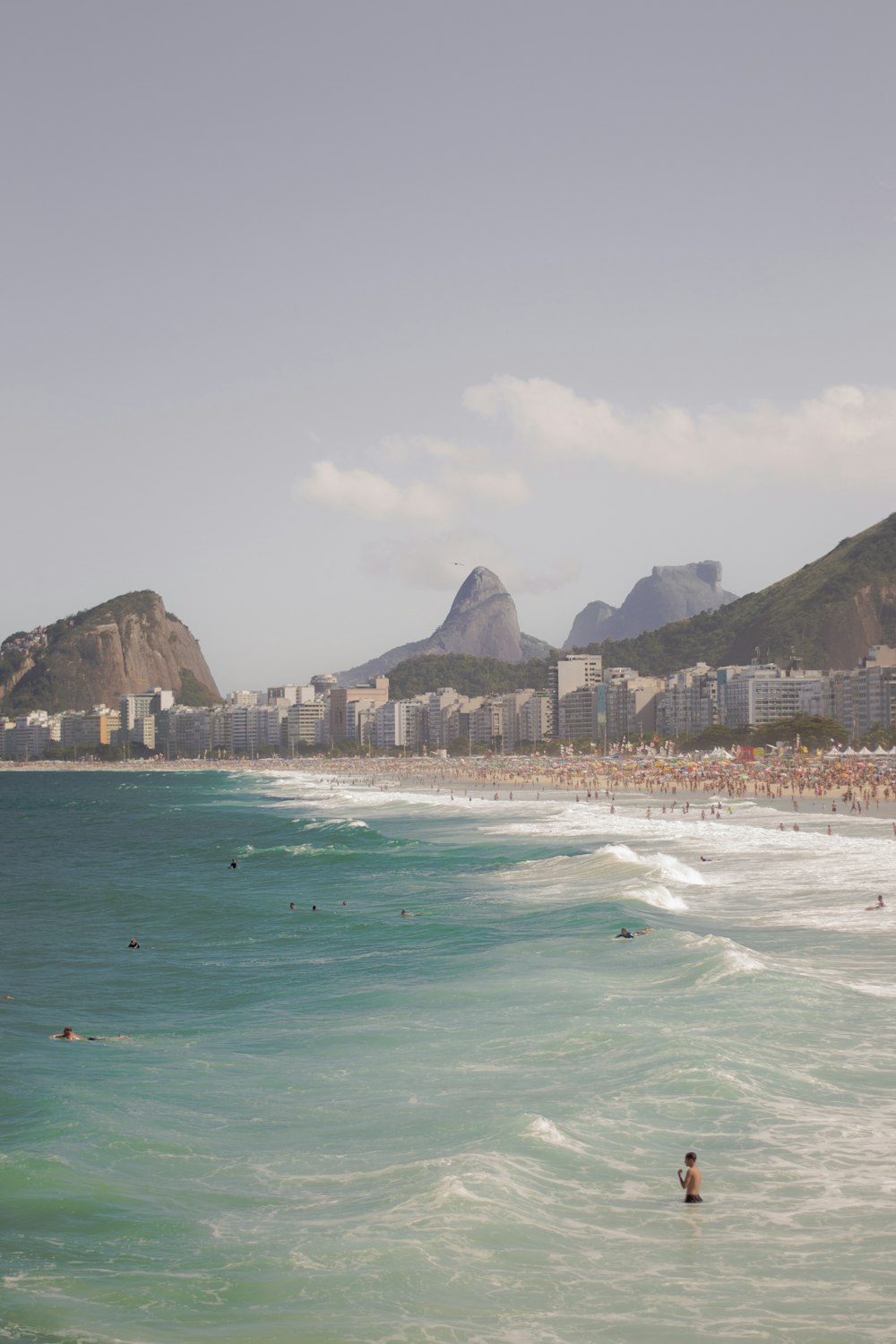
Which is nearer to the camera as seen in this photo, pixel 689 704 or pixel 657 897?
pixel 657 897

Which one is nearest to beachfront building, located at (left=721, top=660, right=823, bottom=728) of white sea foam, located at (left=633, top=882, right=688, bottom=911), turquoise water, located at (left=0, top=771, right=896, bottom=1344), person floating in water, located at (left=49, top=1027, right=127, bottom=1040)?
white sea foam, located at (left=633, top=882, right=688, bottom=911)

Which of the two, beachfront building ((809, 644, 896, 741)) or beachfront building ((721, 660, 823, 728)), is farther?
beachfront building ((721, 660, 823, 728))

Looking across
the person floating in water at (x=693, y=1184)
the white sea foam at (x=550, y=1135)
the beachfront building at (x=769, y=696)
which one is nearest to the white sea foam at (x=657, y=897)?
the white sea foam at (x=550, y=1135)

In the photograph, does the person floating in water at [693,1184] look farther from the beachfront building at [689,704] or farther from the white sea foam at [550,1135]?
the beachfront building at [689,704]

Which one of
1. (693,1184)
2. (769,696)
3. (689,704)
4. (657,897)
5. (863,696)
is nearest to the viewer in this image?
(693,1184)

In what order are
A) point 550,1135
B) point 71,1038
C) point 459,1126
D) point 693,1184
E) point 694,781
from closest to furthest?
point 693,1184 < point 550,1135 < point 459,1126 < point 71,1038 < point 694,781

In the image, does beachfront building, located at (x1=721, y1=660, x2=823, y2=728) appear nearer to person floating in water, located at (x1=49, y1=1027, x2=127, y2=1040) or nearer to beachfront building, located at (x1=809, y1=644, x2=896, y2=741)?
beachfront building, located at (x1=809, y1=644, x2=896, y2=741)

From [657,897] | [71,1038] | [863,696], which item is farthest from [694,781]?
[71,1038]

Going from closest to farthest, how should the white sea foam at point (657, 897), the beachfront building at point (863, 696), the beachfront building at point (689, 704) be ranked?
the white sea foam at point (657, 897) < the beachfront building at point (863, 696) < the beachfront building at point (689, 704)

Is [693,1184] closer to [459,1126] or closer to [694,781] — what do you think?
[459,1126]
